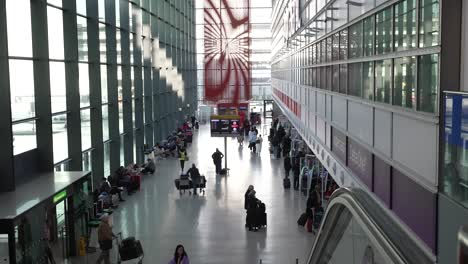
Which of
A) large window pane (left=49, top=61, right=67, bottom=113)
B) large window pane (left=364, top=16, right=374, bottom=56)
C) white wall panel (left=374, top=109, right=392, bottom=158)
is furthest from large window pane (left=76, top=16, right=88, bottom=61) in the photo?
white wall panel (left=374, top=109, right=392, bottom=158)

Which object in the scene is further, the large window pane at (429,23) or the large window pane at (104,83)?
the large window pane at (104,83)

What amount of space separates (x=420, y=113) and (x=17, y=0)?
37.7 feet

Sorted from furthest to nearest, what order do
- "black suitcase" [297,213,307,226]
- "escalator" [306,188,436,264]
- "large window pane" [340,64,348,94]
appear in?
"black suitcase" [297,213,307,226], "large window pane" [340,64,348,94], "escalator" [306,188,436,264]

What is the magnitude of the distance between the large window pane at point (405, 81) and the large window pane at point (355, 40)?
3146mm

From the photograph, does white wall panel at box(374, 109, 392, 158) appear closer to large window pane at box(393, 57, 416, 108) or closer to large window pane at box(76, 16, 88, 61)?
large window pane at box(393, 57, 416, 108)

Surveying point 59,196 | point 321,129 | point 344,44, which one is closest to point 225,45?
point 321,129

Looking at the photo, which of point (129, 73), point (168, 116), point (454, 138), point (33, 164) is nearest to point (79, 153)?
point (33, 164)

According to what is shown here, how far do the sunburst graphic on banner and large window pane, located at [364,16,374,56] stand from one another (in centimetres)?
1607

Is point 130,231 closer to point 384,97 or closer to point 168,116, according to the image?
point 384,97

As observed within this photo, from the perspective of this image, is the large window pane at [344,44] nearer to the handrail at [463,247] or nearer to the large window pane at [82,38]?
the large window pane at [82,38]

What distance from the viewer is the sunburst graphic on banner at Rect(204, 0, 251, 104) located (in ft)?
92.7

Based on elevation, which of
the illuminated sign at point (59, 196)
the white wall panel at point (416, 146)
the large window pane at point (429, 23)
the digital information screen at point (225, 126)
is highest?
the large window pane at point (429, 23)

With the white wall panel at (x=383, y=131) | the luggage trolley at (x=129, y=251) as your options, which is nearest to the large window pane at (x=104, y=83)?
the luggage trolley at (x=129, y=251)

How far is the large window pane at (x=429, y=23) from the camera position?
271 inches
